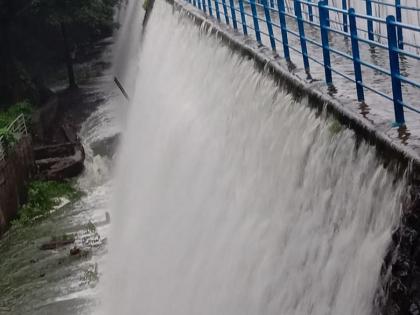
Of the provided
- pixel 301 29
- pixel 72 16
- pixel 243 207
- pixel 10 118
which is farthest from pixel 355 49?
pixel 72 16

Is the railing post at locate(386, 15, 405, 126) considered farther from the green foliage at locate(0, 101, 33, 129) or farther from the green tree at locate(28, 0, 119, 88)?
the green tree at locate(28, 0, 119, 88)

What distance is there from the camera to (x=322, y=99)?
5.81 metres

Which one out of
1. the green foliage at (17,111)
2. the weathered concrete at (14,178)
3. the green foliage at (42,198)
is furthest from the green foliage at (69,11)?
the green foliage at (42,198)

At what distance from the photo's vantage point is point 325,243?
15.9 ft

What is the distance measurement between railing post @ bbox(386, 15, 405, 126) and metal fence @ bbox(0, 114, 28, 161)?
16320mm

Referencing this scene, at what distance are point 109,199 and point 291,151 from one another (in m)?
14.3

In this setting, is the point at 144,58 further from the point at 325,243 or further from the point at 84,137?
the point at 325,243

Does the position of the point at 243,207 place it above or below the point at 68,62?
above

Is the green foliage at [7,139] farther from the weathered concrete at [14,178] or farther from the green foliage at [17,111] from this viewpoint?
the green foliage at [17,111]

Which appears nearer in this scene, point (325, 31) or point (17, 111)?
point (325, 31)

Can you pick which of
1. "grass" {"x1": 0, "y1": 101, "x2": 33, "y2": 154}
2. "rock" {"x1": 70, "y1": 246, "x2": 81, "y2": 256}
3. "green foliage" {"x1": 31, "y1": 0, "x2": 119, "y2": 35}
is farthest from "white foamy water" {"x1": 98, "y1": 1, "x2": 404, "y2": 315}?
"green foliage" {"x1": 31, "y1": 0, "x2": 119, "y2": 35}

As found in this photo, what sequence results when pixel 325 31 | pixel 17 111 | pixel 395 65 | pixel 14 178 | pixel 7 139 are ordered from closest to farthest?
pixel 395 65
pixel 325 31
pixel 14 178
pixel 7 139
pixel 17 111

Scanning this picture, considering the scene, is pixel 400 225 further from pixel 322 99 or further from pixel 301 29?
pixel 301 29

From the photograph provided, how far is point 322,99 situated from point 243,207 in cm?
162
